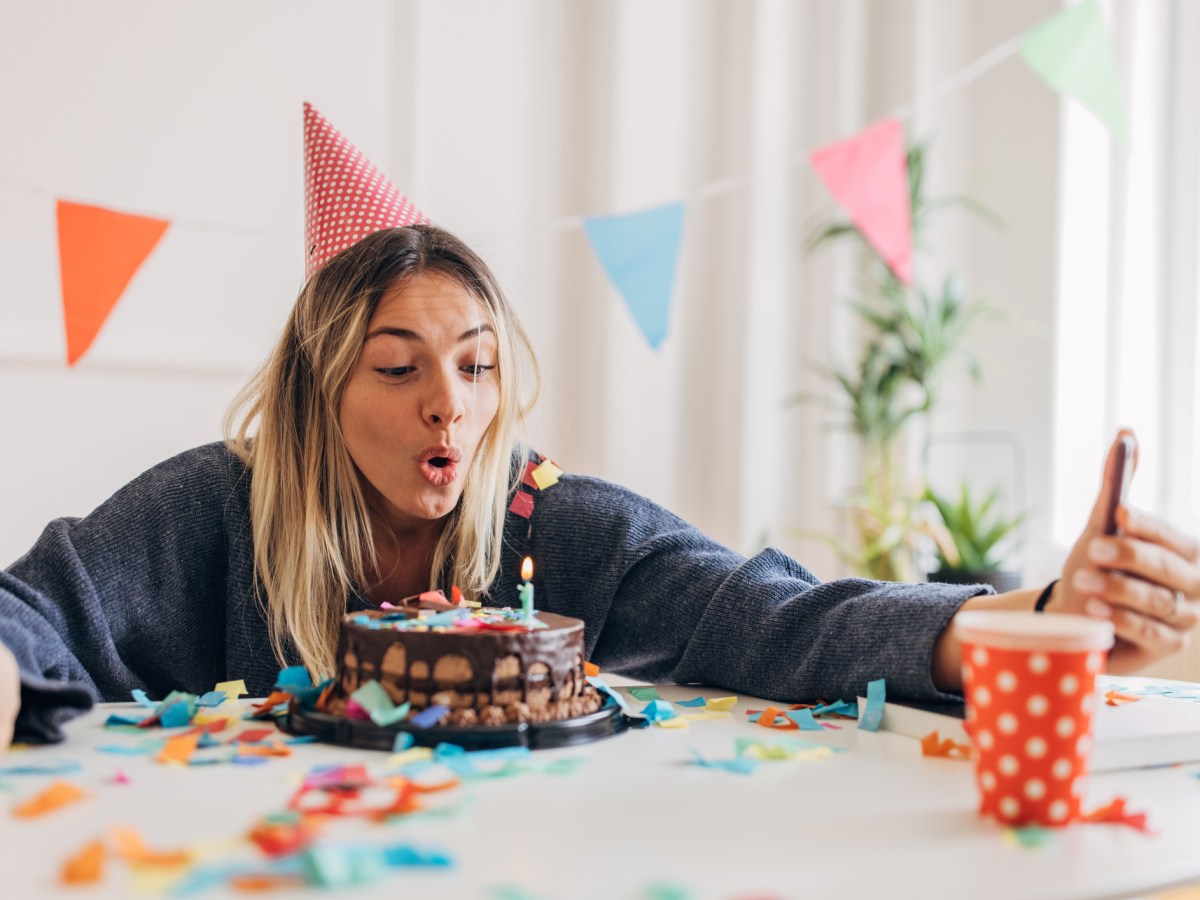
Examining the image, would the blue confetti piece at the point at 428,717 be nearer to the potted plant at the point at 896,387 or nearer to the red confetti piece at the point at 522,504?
the red confetti piece at the point at 522,504

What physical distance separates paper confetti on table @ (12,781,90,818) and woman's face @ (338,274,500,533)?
0.60 meters

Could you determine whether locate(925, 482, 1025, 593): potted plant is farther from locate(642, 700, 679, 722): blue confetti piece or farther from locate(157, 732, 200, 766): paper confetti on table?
locate(157, 732, 200, 766): paper confetti on table

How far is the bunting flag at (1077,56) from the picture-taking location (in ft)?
7.38

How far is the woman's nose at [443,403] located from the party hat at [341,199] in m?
0.26

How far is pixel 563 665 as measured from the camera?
884 millimetres

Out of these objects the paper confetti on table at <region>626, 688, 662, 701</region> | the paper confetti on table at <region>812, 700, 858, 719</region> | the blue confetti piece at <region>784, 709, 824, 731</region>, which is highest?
the blue confetti piece at <region>784, 709, 824, 731</region>

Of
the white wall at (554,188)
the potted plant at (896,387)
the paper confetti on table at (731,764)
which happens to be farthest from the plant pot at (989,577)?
the paper confetti on table at (731,764)

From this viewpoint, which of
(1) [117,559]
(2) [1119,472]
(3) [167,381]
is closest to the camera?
(2) [1119,472]

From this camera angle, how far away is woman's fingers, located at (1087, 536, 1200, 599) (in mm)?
807

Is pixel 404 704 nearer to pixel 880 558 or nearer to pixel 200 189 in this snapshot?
pixel 200 189

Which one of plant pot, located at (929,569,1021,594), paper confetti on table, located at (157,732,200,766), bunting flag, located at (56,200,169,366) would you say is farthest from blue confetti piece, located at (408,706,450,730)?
plant pot, located at (929,569,1021,594)

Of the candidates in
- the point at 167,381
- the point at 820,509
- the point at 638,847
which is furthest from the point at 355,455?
the point at 820,509

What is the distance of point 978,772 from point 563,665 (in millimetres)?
318

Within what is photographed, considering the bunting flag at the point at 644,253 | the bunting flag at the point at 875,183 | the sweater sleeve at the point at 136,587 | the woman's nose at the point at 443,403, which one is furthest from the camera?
the bunting flag at the point at 875,183
